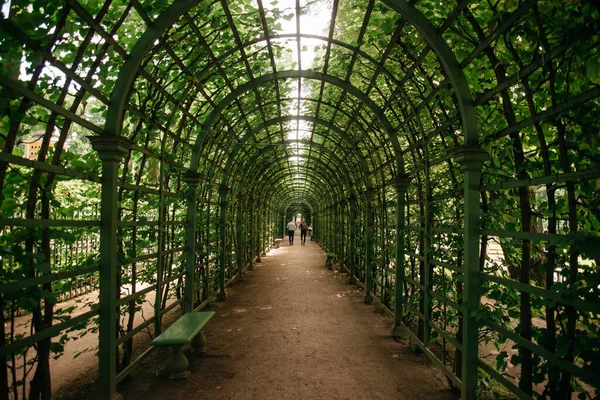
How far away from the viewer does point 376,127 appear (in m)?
6.33

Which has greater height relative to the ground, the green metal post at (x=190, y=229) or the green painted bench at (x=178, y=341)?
the green metal post at (x=190, y=229)

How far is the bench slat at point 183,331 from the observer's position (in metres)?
3.57

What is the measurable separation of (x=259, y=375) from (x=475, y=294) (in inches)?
96.4

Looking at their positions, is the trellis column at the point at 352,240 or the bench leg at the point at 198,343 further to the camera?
the trellis column at the point at 352,240

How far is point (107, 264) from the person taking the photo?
2.95m

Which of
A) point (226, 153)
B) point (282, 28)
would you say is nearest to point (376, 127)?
point (282, 28)

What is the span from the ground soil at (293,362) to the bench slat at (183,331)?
0.45 metres

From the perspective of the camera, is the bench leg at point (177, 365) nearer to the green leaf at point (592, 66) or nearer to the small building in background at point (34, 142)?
the small building in background at point (34, 142)

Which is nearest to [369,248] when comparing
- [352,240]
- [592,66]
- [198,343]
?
[352,240]

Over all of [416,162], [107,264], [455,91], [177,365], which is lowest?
[177,365]

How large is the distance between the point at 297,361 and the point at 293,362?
6 centimetres

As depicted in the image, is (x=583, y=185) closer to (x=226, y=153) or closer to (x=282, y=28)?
(x=282, y=28)

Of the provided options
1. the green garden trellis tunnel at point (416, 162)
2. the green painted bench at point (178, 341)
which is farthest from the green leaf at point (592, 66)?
the green painted bench at point (178, 341)

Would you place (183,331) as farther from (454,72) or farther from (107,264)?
(454,72)
